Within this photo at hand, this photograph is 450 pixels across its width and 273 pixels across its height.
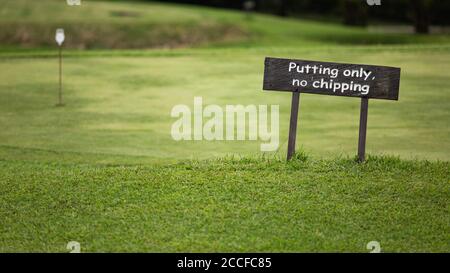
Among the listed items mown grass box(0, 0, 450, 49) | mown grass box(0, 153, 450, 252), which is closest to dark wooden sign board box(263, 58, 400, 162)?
mown grass box(0, 153, 450, 252)

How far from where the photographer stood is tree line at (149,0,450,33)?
5668cm

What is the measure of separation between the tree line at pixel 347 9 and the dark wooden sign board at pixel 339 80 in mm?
42979

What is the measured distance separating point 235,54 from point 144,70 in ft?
15.0

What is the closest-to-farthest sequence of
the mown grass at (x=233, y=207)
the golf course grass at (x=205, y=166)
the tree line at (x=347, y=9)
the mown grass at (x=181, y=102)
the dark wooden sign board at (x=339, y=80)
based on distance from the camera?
the mown grass at (x=233, y=207) → the golf course grass at (x=205, y=166) → the dark wooden sign board at (x=339, y=80) → the mown grass at (x=181, y=102) → the tree line at (x=347, y=9)

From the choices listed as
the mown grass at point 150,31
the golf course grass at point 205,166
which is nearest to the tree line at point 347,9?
the mown grass at point 150,31

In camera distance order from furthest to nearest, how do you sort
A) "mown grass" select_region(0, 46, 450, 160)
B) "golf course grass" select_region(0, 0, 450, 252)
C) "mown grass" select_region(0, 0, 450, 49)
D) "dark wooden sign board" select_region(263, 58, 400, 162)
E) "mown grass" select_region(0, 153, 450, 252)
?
"mown grass" select_region(0, 0, 450, 49), "mown grass" select_region(0, 46, 450, 160), "dark wooden sign board" select_region(263, 58, 400, 162), "golf course grass" select_region(0, 0, 450, 252), "mown grass" select_region(0, 153, 450, 252)

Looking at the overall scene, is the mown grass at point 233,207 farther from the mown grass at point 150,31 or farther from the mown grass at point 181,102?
the mown grass at point 150,31

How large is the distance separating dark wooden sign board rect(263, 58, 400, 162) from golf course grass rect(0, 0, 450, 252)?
2.91 ft

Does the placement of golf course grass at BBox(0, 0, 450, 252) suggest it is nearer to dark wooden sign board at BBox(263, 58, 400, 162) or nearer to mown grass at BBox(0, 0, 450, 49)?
dark wooden sign board at BBox(263, 58, 400, 162)

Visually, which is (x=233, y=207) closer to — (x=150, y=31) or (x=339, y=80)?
(x=339, y=80)

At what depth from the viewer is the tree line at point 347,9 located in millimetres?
56681

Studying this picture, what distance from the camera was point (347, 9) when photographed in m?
59.2

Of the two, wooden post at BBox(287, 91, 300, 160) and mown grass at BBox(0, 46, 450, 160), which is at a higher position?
wooden post at BBox(287, 91, 300, 160)
